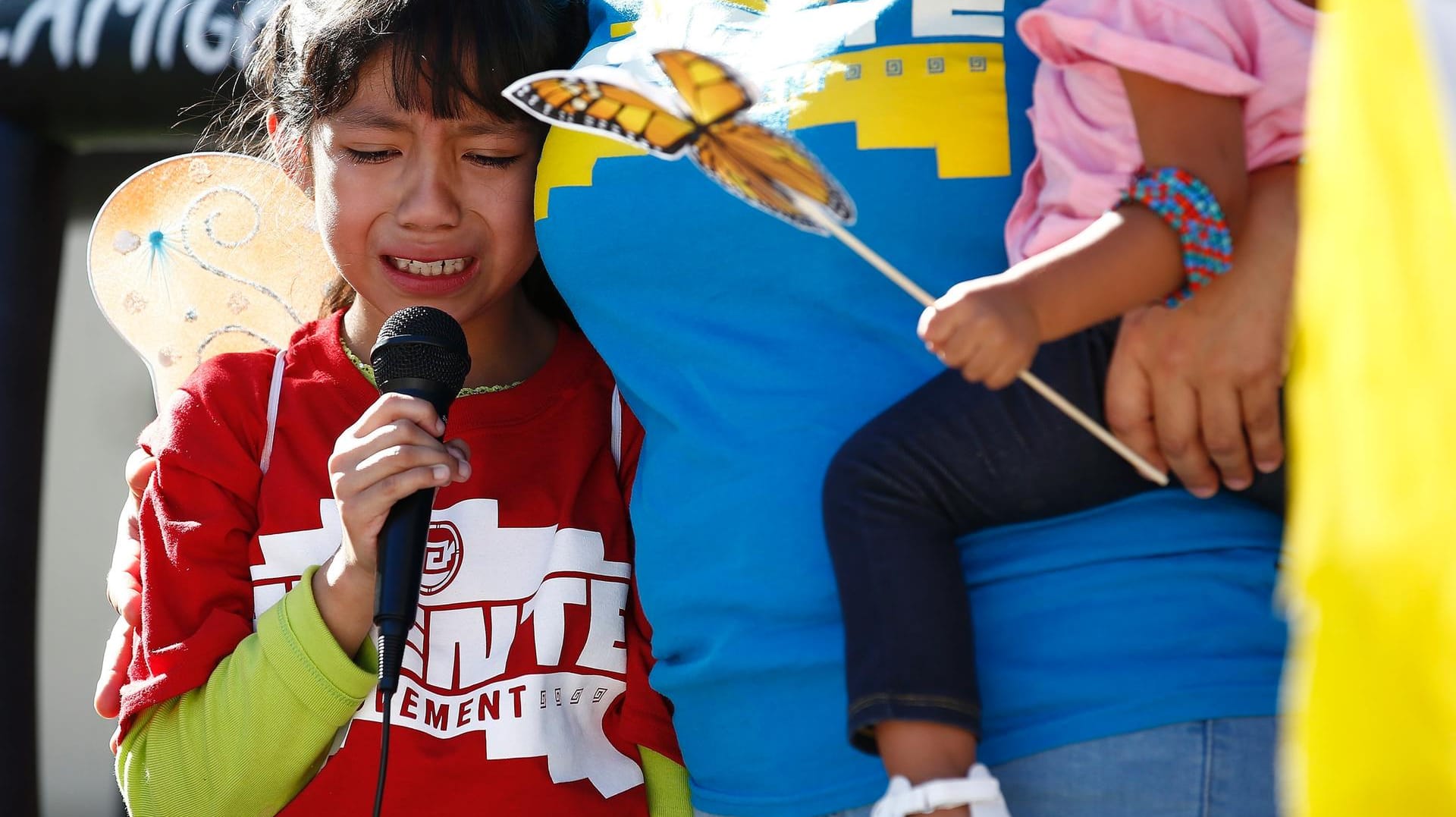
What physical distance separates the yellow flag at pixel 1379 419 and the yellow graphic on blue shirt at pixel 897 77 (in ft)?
1.47

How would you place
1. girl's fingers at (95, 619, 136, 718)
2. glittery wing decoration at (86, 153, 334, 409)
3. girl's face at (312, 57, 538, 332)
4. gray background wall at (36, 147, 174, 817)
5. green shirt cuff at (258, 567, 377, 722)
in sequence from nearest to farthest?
green shirt cuff at (258, 567, 377, 722), girl's face at (312, 57, 538, 332), girl's fingers at (95, 619, 136, 718), glittery wing decoration at (86, 153, 334, 409), gray background wall at (36, 147, 174, 817)

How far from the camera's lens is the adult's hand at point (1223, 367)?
103 centimetres

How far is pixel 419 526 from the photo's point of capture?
1371mm

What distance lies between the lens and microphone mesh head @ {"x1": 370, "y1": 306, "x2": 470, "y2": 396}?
141 cm

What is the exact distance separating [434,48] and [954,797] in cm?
96

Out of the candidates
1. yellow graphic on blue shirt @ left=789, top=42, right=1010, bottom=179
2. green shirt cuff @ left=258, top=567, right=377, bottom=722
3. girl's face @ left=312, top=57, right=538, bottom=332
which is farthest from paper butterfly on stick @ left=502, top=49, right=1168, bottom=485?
green shirt cuff @ left=258, top=567, right=377, bottom=722

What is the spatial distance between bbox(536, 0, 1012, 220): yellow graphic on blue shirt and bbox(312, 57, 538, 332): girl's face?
A: 37 cm

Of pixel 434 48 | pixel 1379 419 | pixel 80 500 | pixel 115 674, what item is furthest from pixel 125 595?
pixel 1379 419

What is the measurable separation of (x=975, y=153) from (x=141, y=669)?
3.30 ft

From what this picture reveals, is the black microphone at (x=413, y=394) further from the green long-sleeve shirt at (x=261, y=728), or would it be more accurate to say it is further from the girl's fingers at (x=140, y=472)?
the girl's fingers at (x=140, y=472)

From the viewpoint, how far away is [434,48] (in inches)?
61.2

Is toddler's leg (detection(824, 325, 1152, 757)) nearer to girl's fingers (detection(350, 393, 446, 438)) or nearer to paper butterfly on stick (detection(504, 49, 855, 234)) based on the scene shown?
paper butterfly on stick (detection(504, 49, 855, 234))

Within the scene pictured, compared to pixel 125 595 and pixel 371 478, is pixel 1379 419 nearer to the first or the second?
pixel 371 478

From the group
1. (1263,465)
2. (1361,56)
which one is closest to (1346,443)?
(1361,56)
